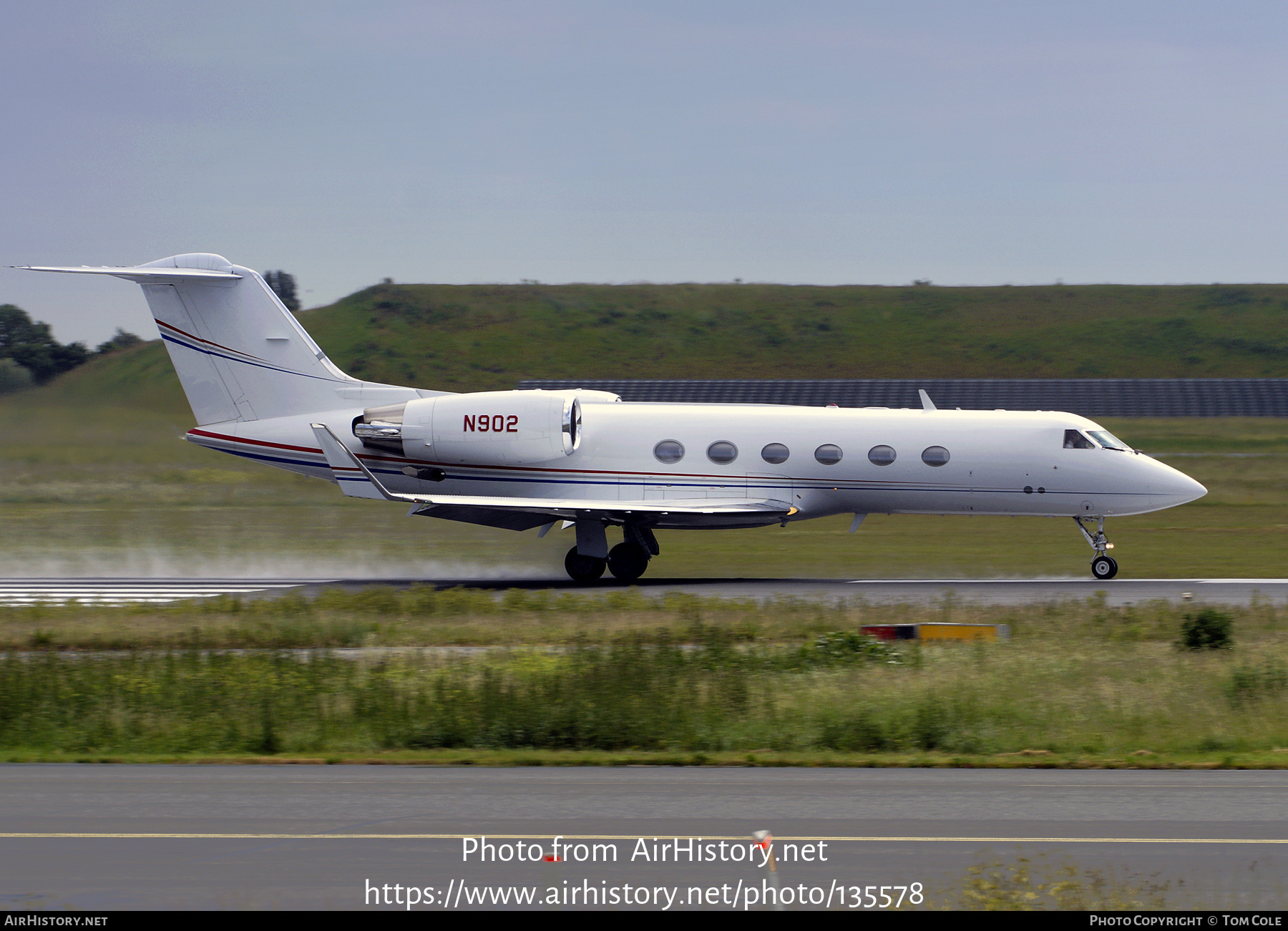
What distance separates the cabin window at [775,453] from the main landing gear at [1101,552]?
586cm

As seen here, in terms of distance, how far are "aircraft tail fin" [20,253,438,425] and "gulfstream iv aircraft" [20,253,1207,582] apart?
47mm

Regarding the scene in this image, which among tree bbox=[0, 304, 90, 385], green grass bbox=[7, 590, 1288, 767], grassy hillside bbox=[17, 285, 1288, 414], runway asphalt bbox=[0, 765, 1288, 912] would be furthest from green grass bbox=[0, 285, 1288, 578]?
grassy hillside bbox=[17, 285, 1288, 414]

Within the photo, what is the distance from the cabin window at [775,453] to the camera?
24.2 metres

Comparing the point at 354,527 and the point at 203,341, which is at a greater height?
the point at 203,341

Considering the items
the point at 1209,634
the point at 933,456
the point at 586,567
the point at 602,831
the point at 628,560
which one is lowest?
the point at 602,831

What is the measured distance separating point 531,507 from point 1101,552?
36.5 feet

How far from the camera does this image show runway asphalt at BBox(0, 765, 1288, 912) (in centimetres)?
684

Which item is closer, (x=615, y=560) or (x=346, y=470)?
(x=346, y=470)

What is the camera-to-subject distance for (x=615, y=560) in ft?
80.9

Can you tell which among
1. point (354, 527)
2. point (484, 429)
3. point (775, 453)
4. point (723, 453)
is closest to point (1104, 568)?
point (775, 453)

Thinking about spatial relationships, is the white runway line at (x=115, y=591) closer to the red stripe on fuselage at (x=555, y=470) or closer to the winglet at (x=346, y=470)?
the winglet at (x=346, y=470)

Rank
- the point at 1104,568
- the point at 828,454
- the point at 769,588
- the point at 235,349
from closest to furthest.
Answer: the point at 769,588 → the point at 1104,568 → the point at 828,454 → the point at 235,349

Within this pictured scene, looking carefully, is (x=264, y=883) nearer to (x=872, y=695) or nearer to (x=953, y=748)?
(x=953, y=748)

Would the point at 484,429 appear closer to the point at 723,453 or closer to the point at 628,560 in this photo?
the point at 628,560
